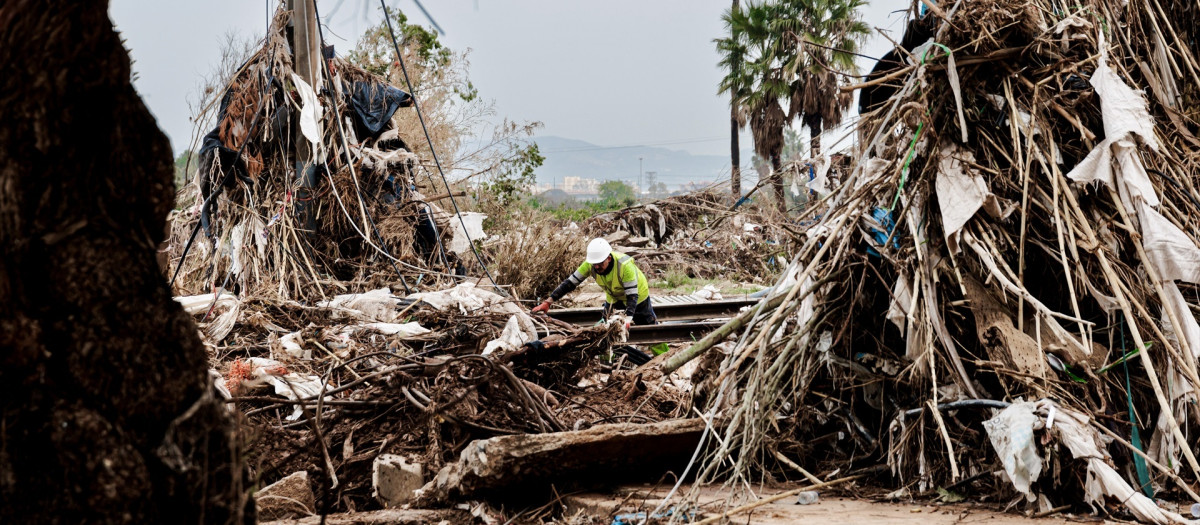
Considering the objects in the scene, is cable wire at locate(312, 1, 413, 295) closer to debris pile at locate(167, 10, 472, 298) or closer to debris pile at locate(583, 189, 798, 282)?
debris pile at locate(167, 10, 472, 298)

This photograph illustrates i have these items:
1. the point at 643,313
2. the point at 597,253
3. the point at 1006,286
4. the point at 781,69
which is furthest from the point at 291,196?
the point at 781,69

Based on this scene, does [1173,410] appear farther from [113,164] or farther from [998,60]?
[113,164]

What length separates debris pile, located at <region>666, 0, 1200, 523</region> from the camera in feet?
13.6

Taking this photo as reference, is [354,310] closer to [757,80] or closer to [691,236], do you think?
[691,236]

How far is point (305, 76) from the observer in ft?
34.6

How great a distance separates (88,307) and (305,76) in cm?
950

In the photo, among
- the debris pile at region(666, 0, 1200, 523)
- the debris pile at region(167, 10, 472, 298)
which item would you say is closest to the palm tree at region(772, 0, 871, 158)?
the debris pile at region(167, 10, 472, 298)

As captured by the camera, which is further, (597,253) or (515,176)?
(515,176)

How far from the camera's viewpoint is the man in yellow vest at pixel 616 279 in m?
9.24

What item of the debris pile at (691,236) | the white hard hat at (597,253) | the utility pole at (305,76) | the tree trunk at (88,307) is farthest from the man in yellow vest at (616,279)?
the tree trunk at (88,307)

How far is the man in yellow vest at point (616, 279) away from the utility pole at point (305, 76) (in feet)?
11.4

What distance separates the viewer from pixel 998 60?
4.74m

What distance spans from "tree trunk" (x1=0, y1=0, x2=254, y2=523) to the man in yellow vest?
7.19 meters

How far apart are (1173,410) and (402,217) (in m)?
8.99
